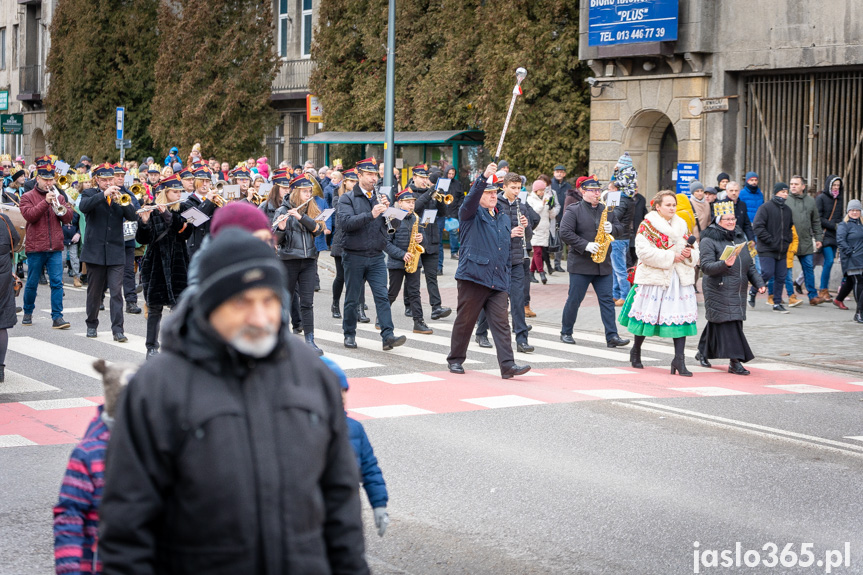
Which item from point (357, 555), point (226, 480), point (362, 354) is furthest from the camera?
point (362, 354)

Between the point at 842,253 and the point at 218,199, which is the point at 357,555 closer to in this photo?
the point at 218,199

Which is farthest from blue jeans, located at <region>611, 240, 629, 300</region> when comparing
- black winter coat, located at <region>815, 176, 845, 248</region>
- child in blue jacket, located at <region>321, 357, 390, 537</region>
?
child in blue jacket, located at <region>321, 357, 390, 537</region>

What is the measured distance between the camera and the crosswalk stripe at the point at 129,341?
1281 cm

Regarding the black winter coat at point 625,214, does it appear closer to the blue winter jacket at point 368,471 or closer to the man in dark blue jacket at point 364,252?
the man in dark blue jacket at point 364,252

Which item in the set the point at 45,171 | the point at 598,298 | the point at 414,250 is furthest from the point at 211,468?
the point at 45,171

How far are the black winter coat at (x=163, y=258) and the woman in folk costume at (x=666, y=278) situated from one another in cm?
439

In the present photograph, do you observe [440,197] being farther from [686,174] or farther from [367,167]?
[686,174]

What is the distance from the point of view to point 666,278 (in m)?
11.6

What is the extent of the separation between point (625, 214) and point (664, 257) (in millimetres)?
5764

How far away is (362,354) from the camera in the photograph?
12.7 metres

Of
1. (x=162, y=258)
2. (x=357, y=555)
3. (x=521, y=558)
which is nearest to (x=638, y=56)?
(x=162, y=258)

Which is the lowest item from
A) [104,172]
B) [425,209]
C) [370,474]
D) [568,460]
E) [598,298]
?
[568,460]

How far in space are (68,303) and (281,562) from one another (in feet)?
50.9

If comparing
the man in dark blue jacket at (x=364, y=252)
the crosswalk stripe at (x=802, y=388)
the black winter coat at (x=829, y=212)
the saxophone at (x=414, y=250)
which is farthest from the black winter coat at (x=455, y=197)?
the crosswalk stripe at (x=802, y=388)
